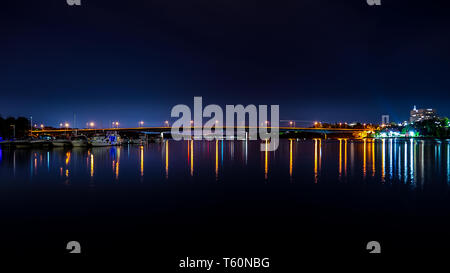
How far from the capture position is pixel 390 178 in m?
22.8

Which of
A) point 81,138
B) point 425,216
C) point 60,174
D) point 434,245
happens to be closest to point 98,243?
point 434,245

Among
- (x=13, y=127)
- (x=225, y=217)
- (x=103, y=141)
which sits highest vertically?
(x=13, y=127)

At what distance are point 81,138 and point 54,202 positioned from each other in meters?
62.1

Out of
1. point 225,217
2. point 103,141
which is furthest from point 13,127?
point 225,217

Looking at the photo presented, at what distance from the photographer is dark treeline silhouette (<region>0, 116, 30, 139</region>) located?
98.9 metres

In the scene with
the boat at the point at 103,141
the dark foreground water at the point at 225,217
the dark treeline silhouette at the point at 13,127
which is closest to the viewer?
the dark foreground water at the point at 225,217

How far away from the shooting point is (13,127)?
10181 centimetres

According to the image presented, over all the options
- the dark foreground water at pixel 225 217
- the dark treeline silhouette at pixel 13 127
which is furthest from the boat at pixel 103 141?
the dark foreground water at pixel 225 217

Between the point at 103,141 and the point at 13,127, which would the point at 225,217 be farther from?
the point at 13,127

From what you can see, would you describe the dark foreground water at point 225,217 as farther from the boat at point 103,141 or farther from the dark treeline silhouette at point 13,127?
the dark treeline silhouette at point 13,127

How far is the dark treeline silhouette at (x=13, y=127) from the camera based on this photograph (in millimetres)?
98938

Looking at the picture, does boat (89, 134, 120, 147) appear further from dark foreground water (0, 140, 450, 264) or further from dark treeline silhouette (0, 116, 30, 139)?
dark foreground water (0, 140, 450, 264)

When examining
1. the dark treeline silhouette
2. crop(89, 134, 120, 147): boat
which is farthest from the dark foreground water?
the dark treeline silhouette

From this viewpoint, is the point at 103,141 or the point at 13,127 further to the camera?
the point at 13,127
